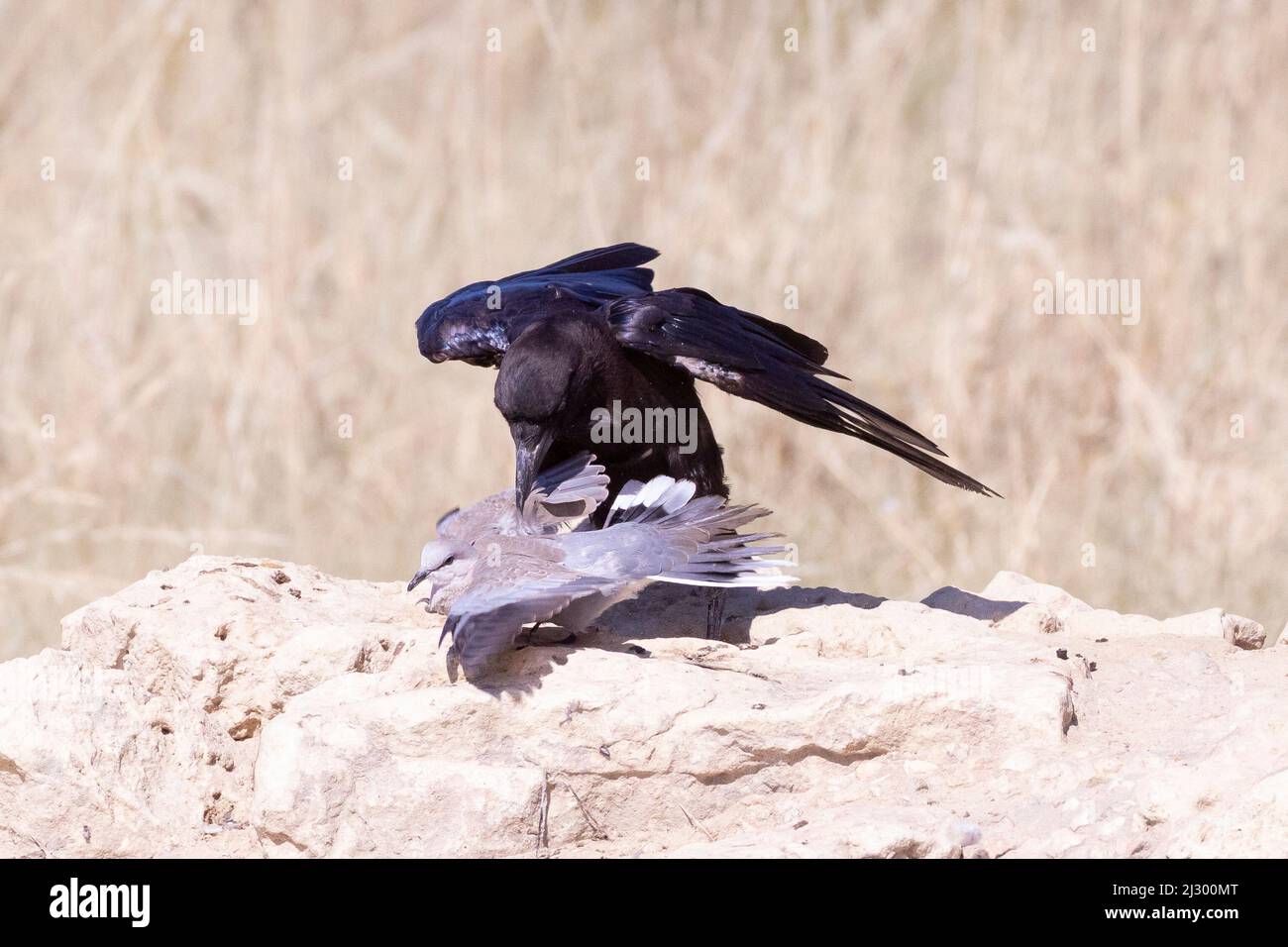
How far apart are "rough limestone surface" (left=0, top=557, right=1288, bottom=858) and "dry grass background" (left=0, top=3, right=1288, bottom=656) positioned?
335 cm

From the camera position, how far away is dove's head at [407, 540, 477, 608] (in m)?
4.49

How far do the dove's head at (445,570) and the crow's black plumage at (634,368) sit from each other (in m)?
0.37

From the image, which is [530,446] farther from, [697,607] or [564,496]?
[697,607]

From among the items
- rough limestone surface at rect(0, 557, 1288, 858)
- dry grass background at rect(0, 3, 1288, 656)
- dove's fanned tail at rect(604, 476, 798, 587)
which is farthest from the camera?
→ dry grass background at rect(0, 3, 1288, 656)

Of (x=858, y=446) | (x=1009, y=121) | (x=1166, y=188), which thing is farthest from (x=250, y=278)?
(x=1166, y=188)

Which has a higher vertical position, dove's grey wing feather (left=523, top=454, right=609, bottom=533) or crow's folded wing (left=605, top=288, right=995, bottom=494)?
crow's folded wing (left=605, top=288, right=995, bottom=494)

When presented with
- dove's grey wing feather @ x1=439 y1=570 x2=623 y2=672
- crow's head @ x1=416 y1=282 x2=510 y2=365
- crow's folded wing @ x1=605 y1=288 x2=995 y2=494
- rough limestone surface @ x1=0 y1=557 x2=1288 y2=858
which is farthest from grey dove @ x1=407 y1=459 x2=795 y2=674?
crow's head @ x1=416 y1=282 x2=510 y2=365

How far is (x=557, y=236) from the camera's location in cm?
883

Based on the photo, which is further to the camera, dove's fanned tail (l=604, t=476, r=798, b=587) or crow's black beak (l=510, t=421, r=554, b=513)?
crow's black beak (l=510, t=421, r=554, b=513)

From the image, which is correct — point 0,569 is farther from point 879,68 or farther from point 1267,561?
point 1267,561

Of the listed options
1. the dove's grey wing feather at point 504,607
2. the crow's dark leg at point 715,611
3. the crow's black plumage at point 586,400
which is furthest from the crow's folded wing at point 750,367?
the dove's grey wing feather at point 504,607

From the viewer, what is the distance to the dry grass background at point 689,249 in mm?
7930

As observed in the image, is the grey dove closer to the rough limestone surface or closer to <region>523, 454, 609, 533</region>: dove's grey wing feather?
<region>523, 454, 609, 533</region>: dove's grey wing feather

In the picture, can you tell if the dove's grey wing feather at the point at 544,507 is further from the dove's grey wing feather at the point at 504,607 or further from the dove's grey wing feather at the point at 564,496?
the dove's grey wing feather at the point at 504,607
